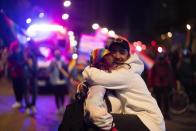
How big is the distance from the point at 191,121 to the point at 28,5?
5.30 metres

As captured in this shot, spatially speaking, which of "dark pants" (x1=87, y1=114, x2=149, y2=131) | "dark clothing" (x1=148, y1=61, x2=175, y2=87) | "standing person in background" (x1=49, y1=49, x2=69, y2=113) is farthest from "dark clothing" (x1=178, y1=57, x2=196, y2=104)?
"dark pants" (x1=87, y1=114, x2=149, y2=131)

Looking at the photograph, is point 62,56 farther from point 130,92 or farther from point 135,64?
point 130,92

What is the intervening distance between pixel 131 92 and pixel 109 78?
12.5 inches

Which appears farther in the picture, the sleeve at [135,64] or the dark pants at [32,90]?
the dark pants at [32,90]

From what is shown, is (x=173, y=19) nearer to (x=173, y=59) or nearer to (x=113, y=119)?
(x=173, y=59)

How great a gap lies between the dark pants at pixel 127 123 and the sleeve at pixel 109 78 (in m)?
0.33

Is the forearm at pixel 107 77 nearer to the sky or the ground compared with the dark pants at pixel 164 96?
nearer to the sky

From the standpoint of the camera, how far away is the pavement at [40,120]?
11680 mm

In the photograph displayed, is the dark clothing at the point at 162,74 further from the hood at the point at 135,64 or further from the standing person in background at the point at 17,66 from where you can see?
the hood at the point at 135,64

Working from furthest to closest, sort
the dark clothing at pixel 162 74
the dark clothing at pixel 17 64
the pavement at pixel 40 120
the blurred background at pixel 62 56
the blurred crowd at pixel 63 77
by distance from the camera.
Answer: the dark clothing at pixel 17 64 → the blurred crowd at pixel 63 77 → the dark clothing at pixel 162 74 → the blurred background at pixel 62 56 → the pavement at pixel 40 120

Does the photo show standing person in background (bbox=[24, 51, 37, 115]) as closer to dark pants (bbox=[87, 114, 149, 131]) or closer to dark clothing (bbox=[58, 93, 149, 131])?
dark clothing (bbox=[58, 93, 149, 131])

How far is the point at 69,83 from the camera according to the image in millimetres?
15148

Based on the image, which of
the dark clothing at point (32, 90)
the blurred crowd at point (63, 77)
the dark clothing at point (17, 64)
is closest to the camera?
the blurred crowd at point (63, 77)

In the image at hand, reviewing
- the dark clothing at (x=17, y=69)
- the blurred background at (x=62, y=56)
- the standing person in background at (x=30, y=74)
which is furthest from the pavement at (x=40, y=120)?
the dark clothing at (x=17, y=69)
